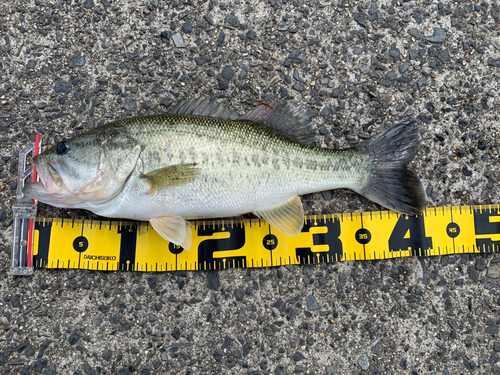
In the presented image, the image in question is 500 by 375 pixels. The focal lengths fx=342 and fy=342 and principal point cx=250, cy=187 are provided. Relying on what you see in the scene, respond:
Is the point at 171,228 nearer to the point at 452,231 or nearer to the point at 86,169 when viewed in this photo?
Result: the point at 86,169

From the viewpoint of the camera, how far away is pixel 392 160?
2.54 metres

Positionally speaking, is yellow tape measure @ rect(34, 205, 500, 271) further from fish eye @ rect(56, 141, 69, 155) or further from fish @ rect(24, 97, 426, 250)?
fish eye @ rect(56, 141, 69, 155)

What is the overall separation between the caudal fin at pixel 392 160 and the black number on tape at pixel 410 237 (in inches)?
9.7

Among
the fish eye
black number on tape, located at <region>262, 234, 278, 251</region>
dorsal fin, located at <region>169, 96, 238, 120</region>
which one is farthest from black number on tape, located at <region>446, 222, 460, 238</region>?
the fish eye

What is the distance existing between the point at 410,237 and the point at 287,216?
1017 millimetres

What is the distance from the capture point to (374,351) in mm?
2598

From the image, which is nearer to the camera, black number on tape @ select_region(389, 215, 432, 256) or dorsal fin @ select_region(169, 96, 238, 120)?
dorsal fin @ select_region(169, 96, 238, 120)

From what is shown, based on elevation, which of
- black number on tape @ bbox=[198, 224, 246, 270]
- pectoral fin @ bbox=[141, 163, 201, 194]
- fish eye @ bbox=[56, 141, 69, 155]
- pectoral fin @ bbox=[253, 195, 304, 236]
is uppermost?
fish eye @ bbox=[56, 141, 69, 155]

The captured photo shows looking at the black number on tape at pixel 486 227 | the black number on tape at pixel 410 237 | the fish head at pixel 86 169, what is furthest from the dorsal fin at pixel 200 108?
the black number on tape at pixel 486 227

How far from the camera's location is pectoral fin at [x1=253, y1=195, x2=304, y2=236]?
247cm

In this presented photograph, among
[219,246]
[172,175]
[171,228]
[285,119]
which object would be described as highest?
[285,119]

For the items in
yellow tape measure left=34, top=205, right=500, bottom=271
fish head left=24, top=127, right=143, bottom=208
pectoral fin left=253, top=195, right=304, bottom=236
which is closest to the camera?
fish head left=24, top=127, right=143, bottom=208

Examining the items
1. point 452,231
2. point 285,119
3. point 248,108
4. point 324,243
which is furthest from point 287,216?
point 452,231

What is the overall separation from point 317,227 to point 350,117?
935 millimetres
